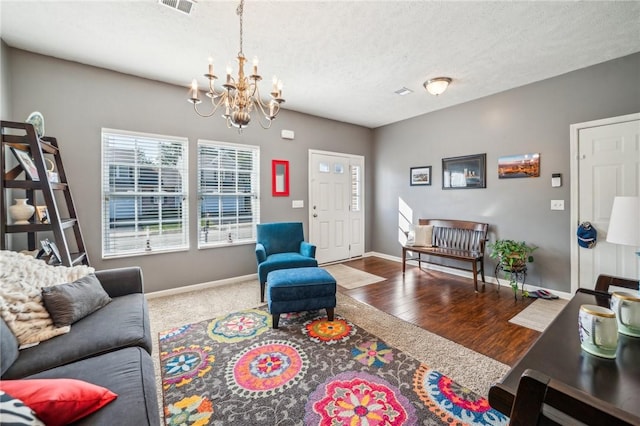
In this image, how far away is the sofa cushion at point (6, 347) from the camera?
120 centimetres

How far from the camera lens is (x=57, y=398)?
0.89 metres

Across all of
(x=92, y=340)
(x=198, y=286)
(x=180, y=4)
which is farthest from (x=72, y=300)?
(x=180, y=4)

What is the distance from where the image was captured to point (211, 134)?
3.73m

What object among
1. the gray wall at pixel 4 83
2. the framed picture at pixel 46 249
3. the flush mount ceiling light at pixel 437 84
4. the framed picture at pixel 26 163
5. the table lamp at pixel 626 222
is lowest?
the framed picture at pixel 46 249

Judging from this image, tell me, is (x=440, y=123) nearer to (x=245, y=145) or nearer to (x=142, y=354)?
(x=245, y=145)

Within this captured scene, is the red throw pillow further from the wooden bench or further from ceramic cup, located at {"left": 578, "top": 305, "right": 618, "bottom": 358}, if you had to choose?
the wooden bench

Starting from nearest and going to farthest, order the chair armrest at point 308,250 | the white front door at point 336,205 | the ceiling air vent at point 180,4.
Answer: the ceiling air vent at point 180,4 → the chair armrest at point 308,250 → the white front door at point 336,205

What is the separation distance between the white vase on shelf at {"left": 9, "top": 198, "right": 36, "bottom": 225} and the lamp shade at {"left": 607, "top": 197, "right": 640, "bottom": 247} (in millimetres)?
4386

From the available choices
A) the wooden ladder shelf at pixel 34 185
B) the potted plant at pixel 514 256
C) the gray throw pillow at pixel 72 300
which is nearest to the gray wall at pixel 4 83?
the wooden ladder shelf at pixel 34 185

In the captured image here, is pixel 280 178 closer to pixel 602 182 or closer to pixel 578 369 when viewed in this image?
pixel 578 369

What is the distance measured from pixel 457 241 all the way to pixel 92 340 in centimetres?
446

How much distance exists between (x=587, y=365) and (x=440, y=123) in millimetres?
4281

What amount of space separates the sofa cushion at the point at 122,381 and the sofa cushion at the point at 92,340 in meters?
0.07

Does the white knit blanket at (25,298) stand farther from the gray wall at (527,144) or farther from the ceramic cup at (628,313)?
the gray wall at (527,144)
